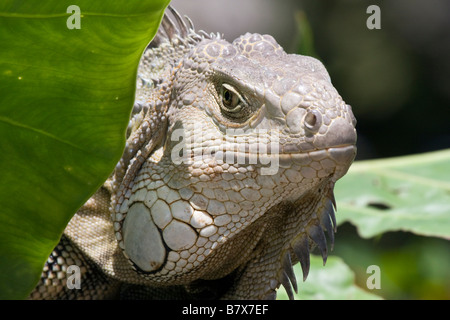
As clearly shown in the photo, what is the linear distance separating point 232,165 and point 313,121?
324 millimetres

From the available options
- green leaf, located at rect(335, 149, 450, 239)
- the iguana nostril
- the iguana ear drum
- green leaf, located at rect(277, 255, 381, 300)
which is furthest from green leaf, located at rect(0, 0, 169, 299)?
green leaf, located at rect(335, 149, 450, 239)

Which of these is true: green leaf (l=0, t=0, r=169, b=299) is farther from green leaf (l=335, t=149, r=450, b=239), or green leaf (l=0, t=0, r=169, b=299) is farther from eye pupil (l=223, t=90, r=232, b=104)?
green leaf (l=335, t=149, r=450, b=239)

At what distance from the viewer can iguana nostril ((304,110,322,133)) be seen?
183 centimetres

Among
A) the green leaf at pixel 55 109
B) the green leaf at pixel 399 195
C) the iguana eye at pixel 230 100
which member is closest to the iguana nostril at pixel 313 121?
the iguana eye at pixel 230 100

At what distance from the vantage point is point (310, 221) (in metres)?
2.07

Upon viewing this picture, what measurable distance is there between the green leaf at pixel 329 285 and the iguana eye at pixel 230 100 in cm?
120

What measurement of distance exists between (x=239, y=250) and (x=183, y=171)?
389 mm

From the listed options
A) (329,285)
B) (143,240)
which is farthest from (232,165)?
(329,285)

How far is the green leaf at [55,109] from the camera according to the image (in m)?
1.64

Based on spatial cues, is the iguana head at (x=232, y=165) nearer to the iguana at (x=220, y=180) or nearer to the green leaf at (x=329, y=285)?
the iguana at (x=220, y=180)

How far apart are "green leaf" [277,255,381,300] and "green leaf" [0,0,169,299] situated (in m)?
1.44

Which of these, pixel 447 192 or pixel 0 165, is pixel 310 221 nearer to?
pixel 0 165
